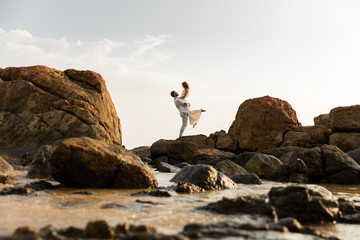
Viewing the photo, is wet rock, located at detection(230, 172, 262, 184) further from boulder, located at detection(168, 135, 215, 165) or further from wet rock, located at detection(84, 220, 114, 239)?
boulder, located at detection(168, 135, 215, 165)

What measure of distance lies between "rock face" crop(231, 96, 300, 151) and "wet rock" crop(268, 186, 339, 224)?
16.2m

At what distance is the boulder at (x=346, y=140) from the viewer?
51.0 feet

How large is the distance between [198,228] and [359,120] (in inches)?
633

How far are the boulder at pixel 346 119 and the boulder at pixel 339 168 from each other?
803 centimetres

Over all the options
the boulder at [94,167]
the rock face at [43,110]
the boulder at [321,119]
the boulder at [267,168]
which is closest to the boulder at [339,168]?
the boulder at [267,168]

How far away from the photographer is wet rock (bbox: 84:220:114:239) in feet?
7.22

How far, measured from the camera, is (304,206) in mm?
3307

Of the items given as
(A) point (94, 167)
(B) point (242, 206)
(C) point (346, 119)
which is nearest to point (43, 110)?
(A) point (94, 167)

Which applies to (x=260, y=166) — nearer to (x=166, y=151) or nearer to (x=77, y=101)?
(x=166, y=151)

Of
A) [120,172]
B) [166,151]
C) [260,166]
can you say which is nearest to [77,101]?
[166,151]

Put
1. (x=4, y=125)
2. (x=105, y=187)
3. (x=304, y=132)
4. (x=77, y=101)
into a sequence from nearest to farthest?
(x=105, y=187) → (x=4, y=125) → (x=77, y=101) → (x=304, y=132)

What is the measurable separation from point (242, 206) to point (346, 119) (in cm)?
1493

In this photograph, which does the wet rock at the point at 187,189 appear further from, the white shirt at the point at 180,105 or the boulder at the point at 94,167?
the white shirt at the point at 180,105

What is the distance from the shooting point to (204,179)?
19.0 feet
